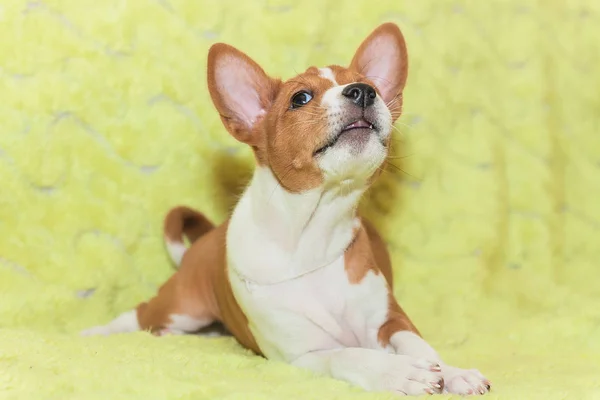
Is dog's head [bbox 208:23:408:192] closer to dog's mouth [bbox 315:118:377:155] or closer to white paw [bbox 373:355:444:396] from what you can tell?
dog's mouth [bbox 315:118:377:155]

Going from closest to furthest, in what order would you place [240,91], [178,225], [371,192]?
[240,91], [178,225], [371,192]

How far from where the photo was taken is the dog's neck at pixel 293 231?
2.21m

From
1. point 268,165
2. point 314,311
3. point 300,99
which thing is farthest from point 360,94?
point 314,311

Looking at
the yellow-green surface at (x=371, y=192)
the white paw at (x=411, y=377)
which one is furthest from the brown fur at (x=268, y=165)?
the white paw at (x=411, y=377)

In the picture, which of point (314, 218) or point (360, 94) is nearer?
point (360, 94)

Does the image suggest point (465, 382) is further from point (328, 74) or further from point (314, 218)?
point (328, 74)

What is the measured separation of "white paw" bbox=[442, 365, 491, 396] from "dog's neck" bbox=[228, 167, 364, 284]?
53cm

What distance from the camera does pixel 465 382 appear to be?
183 cm

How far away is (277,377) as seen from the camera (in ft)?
6.70

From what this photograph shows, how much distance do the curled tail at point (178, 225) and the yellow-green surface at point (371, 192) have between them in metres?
0.10

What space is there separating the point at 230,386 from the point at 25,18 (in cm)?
167

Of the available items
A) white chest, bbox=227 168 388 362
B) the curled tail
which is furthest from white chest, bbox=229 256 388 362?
the curled tail

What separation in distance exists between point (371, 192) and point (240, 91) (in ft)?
3.01

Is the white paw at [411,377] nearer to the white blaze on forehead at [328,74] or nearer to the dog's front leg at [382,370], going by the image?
the dog's front leg at [382,370]
